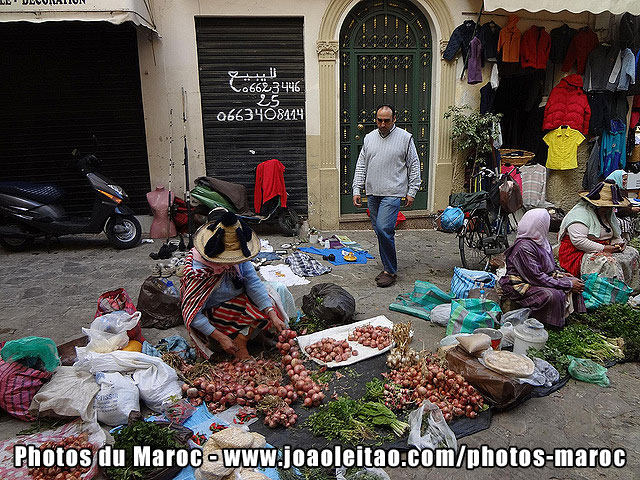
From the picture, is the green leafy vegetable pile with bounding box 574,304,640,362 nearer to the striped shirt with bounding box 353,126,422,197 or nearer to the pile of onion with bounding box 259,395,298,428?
the striped shirt with bounding box 353,126,422,197

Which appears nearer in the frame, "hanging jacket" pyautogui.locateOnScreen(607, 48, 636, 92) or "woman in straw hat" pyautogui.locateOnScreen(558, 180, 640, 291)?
"woman in straw hat" pyautogui.locateOnScreen(558, 180, 640, 291)

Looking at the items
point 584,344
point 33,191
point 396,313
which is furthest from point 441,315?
point 33,191

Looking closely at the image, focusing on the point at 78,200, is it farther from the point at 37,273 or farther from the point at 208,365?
the point at 208,365

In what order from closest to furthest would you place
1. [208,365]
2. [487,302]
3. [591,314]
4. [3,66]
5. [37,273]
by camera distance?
[208,365]
[487,302]
[591,314]
[37,273]
[3,66]

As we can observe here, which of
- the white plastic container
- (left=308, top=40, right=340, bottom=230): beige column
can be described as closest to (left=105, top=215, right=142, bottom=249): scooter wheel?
(left=308, top=40, right=340, bottom=230): beige column

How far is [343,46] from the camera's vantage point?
8.04 m

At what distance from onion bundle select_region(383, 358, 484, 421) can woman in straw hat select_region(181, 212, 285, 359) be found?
1.08 metres

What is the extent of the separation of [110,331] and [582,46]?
8973 mm

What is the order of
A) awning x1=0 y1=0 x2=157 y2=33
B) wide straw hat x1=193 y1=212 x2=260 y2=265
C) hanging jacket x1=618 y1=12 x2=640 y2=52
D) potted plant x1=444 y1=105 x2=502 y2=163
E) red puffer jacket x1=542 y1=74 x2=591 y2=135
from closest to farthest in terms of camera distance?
wide straw hat x1=193 y1=212 x2=260 y2=265
awning x1=0 y1=0 x2=157 y2=33
potted plant x1=444 y1=105 x2=502 y2=163
hanging jacket x1=618 y1=12 x2=640 y2=52
red puffer jacket x1=542 y1=74 x2=591 y2=135

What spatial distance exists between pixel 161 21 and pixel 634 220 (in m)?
8.49

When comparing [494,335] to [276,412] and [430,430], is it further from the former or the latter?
[276,412]

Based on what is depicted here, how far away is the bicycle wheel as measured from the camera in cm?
608

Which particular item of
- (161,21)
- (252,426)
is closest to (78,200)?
(161,21)

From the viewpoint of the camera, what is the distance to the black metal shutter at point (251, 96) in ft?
25.6
